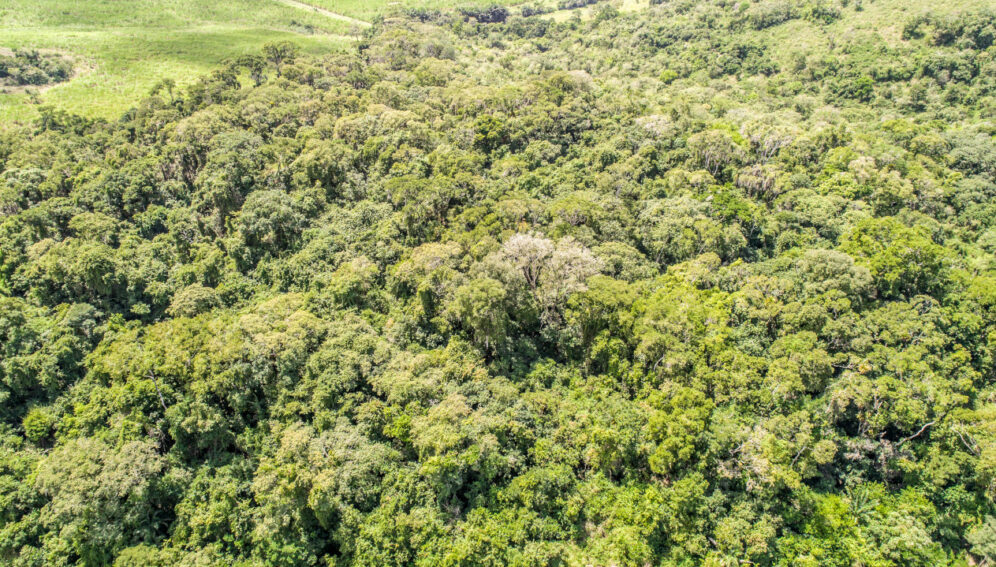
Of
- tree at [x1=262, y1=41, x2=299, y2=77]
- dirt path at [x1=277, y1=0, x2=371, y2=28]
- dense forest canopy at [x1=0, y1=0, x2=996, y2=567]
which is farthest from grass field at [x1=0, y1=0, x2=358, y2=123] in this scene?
dense forest canopy at [x1=0, y1=0, x2=996, y2=567]

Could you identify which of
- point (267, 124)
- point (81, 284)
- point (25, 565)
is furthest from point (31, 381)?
point (267, 124)

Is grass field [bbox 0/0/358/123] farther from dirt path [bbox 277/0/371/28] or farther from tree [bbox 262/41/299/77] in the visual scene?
tree [bbox 262/41/299/77]

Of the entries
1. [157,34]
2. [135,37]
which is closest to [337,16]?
[157,34]

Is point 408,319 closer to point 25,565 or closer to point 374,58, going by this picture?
point 25,565

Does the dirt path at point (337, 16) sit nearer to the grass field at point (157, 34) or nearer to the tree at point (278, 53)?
the grass field at point (157, 34)

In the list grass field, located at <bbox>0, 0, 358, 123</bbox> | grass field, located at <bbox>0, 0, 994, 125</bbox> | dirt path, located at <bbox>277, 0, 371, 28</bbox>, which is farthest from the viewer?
dirt path, located at <bbox>277, 0, 371, 28</bbox>

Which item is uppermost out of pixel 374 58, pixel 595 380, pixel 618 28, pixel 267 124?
pixel 618 28

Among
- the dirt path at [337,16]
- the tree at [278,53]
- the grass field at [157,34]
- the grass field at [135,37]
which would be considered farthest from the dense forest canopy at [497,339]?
the dirt path at [337,16]
